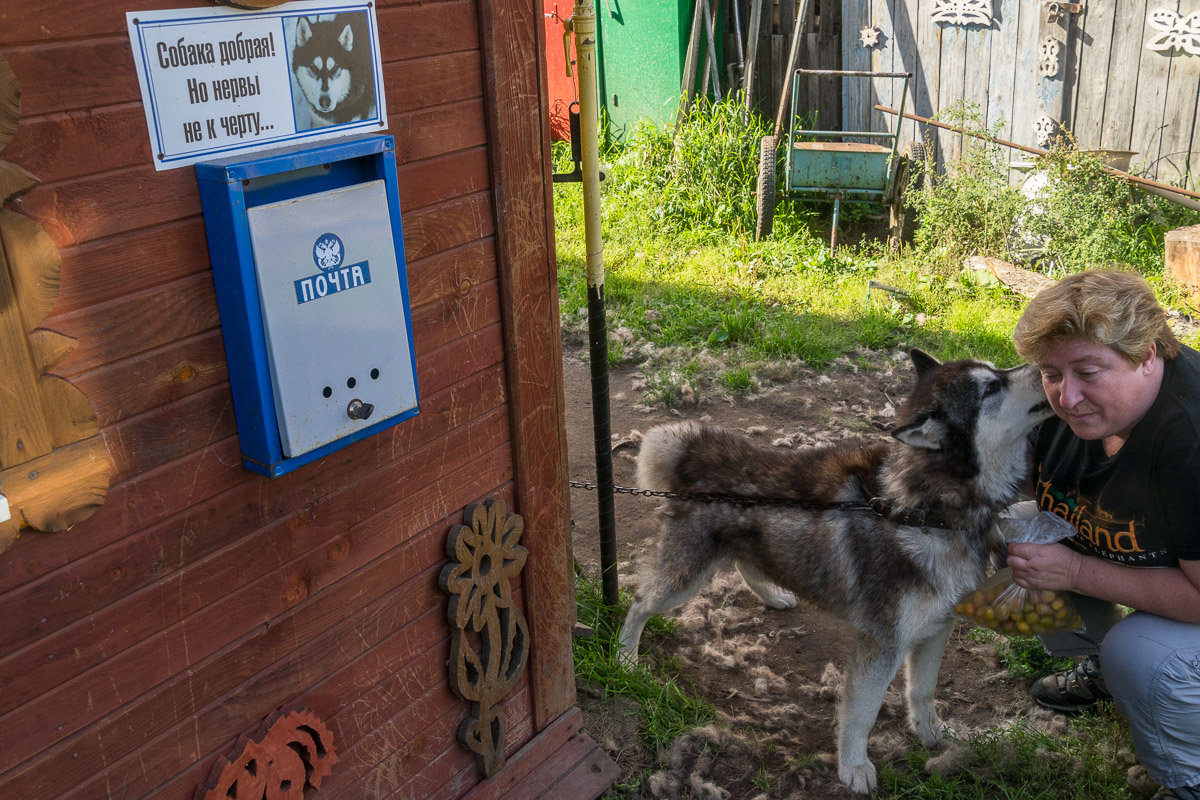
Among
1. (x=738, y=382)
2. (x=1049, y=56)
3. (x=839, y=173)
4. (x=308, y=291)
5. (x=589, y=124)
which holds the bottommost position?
(x=738, y=382)

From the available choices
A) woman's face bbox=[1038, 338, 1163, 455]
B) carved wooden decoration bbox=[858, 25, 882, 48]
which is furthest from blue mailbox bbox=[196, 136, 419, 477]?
carved wooden decoration bbox=[858, 25, 882, 48]

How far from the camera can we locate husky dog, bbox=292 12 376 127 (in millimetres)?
1942

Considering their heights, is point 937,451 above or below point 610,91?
below

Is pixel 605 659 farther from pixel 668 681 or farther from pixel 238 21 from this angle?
pixel 238 21

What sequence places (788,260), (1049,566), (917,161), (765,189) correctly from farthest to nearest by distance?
(917,161) → (765,189) → (788,260) → (1049,566)

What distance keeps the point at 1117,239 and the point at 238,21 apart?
270 inches

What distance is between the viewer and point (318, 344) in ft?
6.43

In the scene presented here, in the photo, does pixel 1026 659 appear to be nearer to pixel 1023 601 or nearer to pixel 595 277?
pixel 1023 601

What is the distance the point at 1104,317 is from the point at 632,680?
2093mm

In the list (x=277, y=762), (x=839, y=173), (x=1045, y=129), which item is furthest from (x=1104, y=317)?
(x=1045, y=129)

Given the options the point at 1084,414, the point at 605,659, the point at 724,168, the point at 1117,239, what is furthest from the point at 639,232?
the point at 1084,414

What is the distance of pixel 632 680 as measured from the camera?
3.62 meters

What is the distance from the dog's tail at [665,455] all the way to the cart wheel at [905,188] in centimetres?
473

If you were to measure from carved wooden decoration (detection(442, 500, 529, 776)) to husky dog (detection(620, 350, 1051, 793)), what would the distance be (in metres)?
0.94
